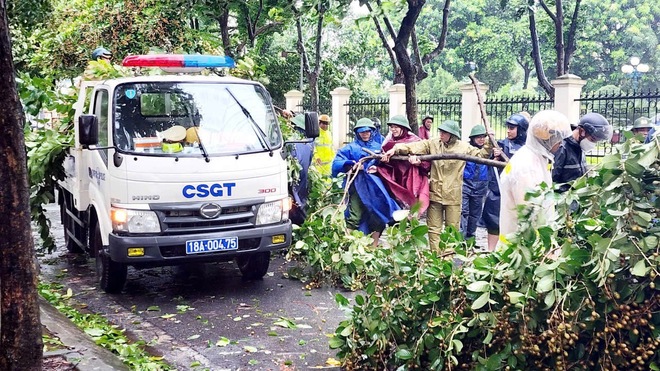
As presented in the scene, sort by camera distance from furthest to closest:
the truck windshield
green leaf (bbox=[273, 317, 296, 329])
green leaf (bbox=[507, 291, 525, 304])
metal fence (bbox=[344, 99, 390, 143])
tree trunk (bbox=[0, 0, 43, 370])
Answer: metal fence (bbox=[344, 99, 390, 143]), the truck windshield, green leaf (bbox=[273, 317, 296, 329]), tree trunk (bbox=[0, 0, 43, 370]), green leaf (bbox=[507, 291, 525, 304])

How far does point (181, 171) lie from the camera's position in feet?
22.9

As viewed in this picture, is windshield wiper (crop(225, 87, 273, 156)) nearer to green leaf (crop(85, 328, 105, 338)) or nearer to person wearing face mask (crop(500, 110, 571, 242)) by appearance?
green leaf (crop(85, 328, 105, 338))

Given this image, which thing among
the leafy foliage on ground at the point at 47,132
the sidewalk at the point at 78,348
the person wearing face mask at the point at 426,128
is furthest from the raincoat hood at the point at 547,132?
the person wearing face mask at the point at 426,128

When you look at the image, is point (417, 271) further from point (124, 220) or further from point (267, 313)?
point (124, 220)

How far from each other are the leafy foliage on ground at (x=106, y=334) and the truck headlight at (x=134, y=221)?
85 cm

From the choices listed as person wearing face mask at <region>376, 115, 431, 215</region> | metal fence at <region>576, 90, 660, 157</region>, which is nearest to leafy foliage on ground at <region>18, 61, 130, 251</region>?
person wearing face mask at <region>376, 115, 431, 215</region>

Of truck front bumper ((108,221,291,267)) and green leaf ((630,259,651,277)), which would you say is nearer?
green leaf ((630,259,651,277))

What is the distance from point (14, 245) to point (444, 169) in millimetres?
5120

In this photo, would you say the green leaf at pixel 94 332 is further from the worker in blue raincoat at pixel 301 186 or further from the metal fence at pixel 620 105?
the metal fence at pixel 620 105

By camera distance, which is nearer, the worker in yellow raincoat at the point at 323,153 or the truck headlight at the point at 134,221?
the truck headlight at the point at 134,221

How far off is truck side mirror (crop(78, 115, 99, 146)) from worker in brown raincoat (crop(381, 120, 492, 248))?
10.0 ft

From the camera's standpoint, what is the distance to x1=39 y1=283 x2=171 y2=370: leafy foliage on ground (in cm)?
537

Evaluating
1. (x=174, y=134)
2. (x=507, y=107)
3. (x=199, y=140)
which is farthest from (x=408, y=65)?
(x=174, y=134)

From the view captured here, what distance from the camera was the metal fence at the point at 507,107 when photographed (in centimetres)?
1366
